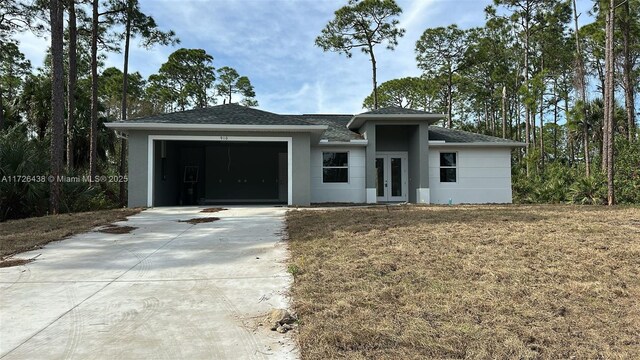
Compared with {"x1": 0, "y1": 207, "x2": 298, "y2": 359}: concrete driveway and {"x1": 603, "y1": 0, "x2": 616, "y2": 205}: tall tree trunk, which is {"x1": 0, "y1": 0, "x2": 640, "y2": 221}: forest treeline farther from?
{"x1": 0, "y1": 207, "x2": 298, "y2": 359}: concrete driveway

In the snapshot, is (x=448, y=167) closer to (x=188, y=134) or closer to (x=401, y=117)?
(x=401, y=117)

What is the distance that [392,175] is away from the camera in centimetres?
1680

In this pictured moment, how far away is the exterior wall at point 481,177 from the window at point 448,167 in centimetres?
16

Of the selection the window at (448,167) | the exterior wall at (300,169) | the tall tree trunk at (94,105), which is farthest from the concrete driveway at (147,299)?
the window at (448,167)

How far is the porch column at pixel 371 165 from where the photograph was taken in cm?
1526

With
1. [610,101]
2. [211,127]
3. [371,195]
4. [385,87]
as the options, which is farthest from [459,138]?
[385,87]

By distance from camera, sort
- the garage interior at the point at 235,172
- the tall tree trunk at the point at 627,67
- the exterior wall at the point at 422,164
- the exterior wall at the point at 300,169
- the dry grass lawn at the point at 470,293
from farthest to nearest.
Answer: the tall tree trunk at the point at 627,67, the garage interior at the point at 235,172, the exterior wall at the point at 422,164, the exterior wall at the point at 300,169, the dry grass lawn at the point at 470,293

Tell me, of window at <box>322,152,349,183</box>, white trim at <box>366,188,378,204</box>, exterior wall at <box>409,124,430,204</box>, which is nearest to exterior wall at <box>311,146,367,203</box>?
window at <box>322,152,349,183</box>

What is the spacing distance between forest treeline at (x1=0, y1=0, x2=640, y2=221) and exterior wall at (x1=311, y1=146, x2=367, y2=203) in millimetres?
7703

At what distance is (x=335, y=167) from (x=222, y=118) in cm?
488

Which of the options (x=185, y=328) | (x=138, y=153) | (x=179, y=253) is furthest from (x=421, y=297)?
(x=138, y=153)

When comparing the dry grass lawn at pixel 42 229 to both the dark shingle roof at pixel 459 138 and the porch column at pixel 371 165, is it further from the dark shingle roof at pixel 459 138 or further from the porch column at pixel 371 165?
the dark shingle roof at pixel 459 138

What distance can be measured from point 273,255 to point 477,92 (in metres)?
32.7

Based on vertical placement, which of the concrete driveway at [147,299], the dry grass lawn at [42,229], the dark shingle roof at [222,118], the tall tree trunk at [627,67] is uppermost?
the tall tree trunk at [627,67]
